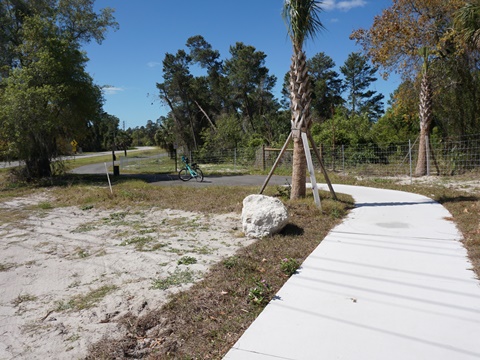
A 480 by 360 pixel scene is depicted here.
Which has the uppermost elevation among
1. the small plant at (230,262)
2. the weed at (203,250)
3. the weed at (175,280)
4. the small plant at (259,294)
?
the small plant at (230,262)

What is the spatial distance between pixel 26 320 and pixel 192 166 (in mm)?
11638

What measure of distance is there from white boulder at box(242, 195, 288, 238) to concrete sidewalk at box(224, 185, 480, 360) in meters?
0.80

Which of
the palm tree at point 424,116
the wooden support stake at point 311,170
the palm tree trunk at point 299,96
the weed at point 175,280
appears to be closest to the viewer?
the weed at point 175,280

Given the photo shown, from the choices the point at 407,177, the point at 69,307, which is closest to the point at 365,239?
the point at 69,307

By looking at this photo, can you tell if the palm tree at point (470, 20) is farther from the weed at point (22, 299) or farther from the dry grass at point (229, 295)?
the weed at point (22, 299)

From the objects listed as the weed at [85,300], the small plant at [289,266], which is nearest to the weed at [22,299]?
the weed at [85,300]

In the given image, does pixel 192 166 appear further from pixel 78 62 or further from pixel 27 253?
pixel 27 253

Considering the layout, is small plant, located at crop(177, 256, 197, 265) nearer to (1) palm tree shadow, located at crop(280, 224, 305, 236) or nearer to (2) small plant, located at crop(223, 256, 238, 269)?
(2) small plant, located at crop(223, 256, 238, 269)

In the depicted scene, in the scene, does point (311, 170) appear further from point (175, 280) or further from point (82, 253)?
point (82, 253)

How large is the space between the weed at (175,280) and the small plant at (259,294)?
0.85 metres

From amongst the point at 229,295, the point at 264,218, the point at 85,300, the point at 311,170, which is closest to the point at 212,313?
the point at 229,295

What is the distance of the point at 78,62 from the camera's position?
1529 centimetres

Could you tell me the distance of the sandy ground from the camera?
3.09 metres

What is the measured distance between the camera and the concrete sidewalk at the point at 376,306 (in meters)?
2.54
